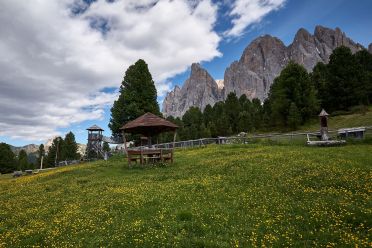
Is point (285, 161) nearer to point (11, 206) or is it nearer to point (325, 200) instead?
point (325, 200)

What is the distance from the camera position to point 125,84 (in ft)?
191

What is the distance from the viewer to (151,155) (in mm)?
28344

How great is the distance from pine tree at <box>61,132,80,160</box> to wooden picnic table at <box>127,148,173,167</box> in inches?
3424

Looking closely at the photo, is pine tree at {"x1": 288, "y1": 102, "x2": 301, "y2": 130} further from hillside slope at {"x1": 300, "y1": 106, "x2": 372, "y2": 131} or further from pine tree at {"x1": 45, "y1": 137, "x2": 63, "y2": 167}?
pine tree at {"x1": 45, "y1": 137, "x2": 63, "y2": 167}

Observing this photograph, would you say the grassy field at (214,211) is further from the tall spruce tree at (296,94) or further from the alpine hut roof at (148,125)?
the tall spruce tree at (296,94)

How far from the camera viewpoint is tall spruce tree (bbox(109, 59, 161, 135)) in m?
55.3

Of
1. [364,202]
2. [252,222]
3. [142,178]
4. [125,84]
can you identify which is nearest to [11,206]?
[142,178]

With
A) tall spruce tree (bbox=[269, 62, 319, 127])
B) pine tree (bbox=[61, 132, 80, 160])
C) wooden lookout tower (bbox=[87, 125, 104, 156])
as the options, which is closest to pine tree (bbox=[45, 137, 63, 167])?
pine tree (bbox=[61, 132, 80, 160])

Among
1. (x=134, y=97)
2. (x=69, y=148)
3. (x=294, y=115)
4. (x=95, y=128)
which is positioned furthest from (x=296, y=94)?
(x=69, y=148)

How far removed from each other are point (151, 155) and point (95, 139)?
35865 mm

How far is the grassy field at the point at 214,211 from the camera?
8.99m

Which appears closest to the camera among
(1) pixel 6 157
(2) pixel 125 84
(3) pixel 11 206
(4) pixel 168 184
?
(3) pixel 11 206

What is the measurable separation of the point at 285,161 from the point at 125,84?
143 ft

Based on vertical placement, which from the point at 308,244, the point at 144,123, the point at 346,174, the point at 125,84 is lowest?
the point at 308,244
